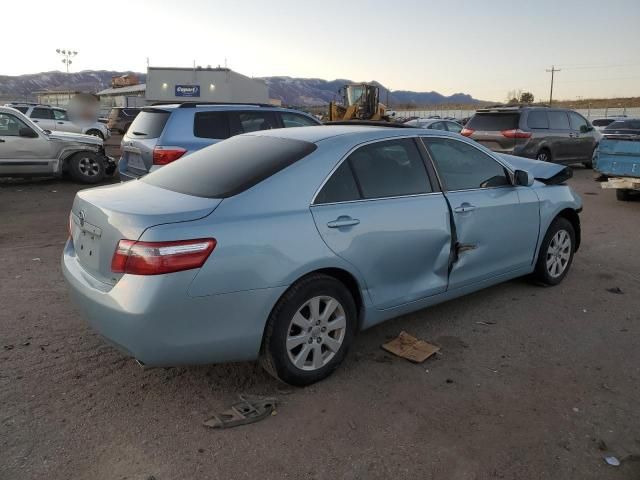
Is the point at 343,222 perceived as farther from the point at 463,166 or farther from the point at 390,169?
the point at 463,166

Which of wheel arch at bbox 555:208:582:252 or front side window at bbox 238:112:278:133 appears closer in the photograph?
wheel arch at bbox 555:208:582:252

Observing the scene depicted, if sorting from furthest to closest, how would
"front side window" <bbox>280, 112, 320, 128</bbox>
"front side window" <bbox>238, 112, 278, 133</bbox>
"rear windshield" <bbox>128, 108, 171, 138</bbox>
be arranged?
"front side window" <bbox>280, 112, 320, 128</bbox> < "front side window" <bbox>238, 112, 278, 133</bbox> < "rear windshield" <bbox>128, 108, 171, 138</bbox>

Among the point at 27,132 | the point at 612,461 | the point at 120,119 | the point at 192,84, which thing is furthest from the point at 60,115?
the point at 612,461

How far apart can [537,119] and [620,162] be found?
12.7 ft

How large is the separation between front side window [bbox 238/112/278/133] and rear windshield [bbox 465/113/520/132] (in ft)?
22.6

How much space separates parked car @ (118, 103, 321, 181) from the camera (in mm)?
7379

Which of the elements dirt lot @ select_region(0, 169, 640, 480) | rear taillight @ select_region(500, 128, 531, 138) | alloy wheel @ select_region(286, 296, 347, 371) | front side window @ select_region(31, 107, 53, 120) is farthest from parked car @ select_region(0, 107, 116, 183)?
alloy wheel @ select_region(286, 296, 347, 371)

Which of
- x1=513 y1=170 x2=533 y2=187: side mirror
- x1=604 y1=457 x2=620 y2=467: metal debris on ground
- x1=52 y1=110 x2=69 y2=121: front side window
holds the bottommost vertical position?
x1=604 y1=457 x2=620 y2=467: metal debris on ground

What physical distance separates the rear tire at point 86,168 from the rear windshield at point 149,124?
4.24 metres

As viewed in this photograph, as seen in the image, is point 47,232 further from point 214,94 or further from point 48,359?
point 214,94

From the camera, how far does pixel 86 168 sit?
38.9ft

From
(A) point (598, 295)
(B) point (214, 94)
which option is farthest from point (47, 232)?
(B) point (214, 94)

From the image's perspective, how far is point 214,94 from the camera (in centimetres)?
2859

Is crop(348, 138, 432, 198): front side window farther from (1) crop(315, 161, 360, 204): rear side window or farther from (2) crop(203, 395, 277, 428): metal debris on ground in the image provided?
(2) crop(203, 395, 277, 428): metal debris on ground
